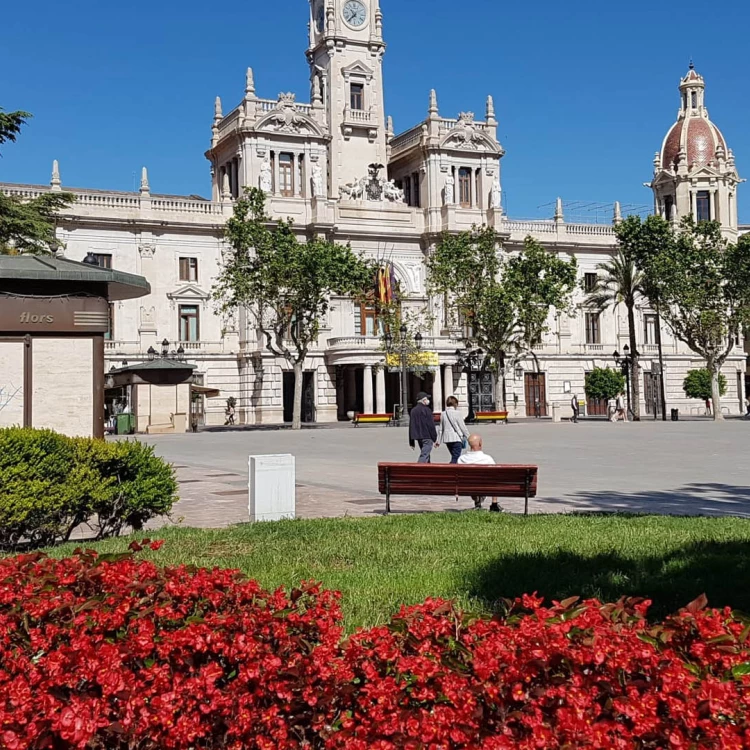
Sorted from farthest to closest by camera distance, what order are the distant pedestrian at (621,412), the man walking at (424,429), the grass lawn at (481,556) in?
the distant pedestrian at (621,412) → the man walking at (424,429) → the grass lawn at (481,556)

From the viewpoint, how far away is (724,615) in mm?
3869

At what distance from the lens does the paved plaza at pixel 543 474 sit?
1297cm

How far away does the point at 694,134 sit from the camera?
6606cm

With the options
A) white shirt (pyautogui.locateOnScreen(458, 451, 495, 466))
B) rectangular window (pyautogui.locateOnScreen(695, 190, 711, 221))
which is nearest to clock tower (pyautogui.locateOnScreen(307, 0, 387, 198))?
rectangular window (pyautogui.locateOnScreen(695, 190, 711, 221))

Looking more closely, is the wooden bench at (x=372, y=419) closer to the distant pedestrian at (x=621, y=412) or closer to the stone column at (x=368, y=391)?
the stone column at (x=368, y=391)

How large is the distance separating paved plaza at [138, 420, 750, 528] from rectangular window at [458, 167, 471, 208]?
102 ft

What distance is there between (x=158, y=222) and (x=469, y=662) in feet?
171

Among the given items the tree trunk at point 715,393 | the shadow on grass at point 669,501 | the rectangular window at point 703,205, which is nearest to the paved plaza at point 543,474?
the shadow on grass at point 669,501

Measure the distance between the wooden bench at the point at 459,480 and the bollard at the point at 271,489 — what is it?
1.24m

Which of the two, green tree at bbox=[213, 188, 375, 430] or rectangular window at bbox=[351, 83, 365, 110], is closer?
green tree at bbox=[213, 188, 375, 430]

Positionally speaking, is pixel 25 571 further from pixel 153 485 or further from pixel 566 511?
pixel 566 511

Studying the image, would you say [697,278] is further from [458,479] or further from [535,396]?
[458,479]

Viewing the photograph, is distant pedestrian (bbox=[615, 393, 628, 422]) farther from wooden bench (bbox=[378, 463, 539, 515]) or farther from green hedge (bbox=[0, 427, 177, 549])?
green hedge (bbox=[0, 427, 177, 549])

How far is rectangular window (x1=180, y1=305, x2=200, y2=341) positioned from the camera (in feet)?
178
